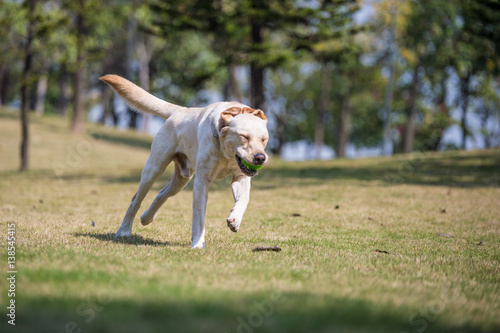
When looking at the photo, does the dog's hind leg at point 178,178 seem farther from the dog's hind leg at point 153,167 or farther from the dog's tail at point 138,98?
the dog's tail at point 138,98

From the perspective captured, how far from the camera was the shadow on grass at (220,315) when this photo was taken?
2.99m

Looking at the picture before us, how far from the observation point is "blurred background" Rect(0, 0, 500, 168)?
19.6 metres

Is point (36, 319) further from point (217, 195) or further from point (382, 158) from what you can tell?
point (382, 158)

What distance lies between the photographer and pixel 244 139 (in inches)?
215

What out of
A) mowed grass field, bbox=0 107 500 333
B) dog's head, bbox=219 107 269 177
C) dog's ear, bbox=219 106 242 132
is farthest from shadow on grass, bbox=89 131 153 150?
dog's head, bbox=219 107 269 177

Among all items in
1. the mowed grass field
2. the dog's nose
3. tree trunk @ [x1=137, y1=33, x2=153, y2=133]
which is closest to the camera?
the mowed grass field

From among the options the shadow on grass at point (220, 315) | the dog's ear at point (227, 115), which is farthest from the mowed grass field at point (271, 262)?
the dog's ear at point (227, 115)

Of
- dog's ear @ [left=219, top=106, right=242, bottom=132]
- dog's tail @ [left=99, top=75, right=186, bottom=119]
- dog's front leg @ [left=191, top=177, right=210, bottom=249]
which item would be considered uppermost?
dog's tail @ [left=99, top=75, right=186, bottom=119]

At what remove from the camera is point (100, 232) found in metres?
7.39

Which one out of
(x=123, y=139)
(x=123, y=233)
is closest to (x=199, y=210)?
(x=123, y=233)

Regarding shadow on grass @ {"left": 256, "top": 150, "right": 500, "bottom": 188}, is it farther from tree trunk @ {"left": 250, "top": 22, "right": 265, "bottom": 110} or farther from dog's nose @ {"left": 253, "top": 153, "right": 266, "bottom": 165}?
dog's nose @ {"left": 253, "top": 153, "right": 266, "bottom": 165}

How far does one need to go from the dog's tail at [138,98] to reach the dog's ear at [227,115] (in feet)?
4.76

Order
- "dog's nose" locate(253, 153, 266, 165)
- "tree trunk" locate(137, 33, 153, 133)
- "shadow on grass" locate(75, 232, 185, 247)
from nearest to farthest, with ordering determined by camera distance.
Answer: "dog's nose" locate(253, 153, 266, 165), "shadow on grass" locate(75, 232, 185, 247), "tree trunk" locate(137, 33, 153, 133)

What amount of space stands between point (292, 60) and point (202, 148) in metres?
14.0
